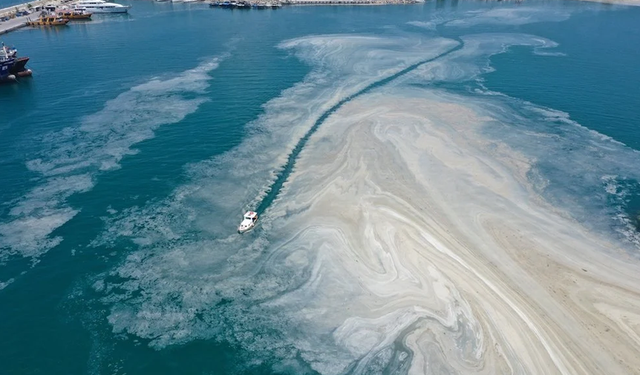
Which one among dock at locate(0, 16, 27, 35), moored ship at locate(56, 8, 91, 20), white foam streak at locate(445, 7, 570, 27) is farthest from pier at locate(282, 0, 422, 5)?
dock at locate(0, 16, 27, 35)

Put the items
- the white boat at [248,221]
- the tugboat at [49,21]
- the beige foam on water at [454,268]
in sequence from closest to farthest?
the beige foam on water at [454,268], the white boat at [248,221], the tugboat at [49,21]

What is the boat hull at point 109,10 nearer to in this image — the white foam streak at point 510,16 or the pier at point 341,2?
the pier at point 341,2

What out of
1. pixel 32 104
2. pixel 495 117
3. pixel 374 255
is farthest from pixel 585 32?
pixel 32 104

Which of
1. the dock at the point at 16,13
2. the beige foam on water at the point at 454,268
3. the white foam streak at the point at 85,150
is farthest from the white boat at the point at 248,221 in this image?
the dock at the point at 16,13

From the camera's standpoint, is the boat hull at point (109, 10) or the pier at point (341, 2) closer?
the boat hull at point (109, 10)

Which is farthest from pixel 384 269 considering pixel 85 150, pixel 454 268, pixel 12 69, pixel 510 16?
pixel 510 16

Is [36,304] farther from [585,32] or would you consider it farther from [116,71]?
[585,32]

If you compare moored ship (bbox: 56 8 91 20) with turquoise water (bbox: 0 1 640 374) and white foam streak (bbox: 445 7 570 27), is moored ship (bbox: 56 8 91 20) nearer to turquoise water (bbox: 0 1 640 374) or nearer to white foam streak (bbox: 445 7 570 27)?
turquoise water (bbox: 0 1 640 374)
